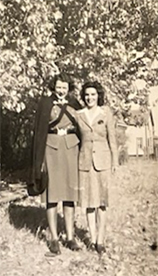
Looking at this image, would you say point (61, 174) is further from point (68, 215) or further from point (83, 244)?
point (83, 244)

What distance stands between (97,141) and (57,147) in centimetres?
36

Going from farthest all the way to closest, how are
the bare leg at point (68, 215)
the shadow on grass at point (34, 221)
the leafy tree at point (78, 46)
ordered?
the leafy tree at point (78, 46), the shadow on grass at point (34, 221), the bare leg at point (68, 215)

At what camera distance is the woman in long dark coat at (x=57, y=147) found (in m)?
A: 5.48

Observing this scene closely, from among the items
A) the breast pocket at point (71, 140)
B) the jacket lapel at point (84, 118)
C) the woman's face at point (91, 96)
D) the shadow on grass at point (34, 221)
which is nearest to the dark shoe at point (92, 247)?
the shadow on grass at point (34, 221)

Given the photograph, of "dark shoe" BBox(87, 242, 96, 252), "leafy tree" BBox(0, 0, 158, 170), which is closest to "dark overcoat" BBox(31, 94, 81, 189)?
→ "dark shoe" BBox(87, 242, 96, 252)

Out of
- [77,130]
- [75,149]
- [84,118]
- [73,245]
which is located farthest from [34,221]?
[84,118]

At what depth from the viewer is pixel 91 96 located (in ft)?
17.8

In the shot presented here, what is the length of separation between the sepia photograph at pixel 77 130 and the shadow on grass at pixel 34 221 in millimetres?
12

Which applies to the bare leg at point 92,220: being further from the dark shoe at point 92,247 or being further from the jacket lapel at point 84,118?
the jacket lapel at point 84,118

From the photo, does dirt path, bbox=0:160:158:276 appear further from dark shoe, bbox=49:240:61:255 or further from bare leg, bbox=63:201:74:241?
bare leg, bbox=63:201:74:241

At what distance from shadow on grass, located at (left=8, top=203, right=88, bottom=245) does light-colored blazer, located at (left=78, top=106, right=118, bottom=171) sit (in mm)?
944

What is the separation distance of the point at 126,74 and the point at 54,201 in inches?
145

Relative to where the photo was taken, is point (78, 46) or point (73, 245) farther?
point (78, 46)

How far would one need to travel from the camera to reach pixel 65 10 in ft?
24.1
